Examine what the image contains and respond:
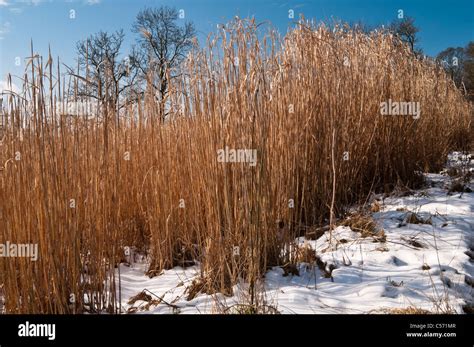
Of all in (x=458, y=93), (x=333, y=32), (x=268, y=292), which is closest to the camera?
(x=268, y=292)

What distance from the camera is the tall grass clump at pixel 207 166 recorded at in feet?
5.17

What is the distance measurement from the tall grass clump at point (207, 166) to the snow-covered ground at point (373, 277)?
14cm

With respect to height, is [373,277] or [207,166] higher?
[207,166]

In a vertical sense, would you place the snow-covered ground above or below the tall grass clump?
below

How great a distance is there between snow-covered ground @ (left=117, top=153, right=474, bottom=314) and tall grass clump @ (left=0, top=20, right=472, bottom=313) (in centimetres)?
14

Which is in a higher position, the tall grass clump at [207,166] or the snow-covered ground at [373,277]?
the tall grass clump at [207,166]

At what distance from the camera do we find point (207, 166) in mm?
2020

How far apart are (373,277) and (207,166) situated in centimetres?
108

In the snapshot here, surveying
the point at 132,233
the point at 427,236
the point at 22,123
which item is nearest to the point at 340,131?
the point at 427,236

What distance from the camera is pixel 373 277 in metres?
1.95

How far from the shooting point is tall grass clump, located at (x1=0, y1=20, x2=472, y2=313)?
1576 millimetres

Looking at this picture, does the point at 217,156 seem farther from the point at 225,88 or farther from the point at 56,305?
the point at 56,305
